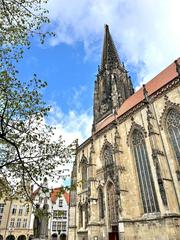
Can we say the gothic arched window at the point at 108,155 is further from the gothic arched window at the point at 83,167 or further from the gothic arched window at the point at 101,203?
the gothic arched window at the point at 83,167

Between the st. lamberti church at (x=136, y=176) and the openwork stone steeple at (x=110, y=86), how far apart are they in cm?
419

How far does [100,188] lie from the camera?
19.6 m

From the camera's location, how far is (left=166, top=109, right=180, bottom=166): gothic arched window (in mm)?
13956

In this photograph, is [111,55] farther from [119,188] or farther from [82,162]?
[119,188]

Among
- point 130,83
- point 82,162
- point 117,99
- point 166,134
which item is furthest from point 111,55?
point 166,134

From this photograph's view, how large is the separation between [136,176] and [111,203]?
12.7ft

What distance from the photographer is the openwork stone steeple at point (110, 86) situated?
2738cm

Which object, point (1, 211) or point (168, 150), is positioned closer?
point (168, 150)

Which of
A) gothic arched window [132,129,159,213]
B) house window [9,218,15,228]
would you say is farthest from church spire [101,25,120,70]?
house window [9,218,15,228]

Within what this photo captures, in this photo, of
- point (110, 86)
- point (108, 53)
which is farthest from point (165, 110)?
point (108, 53)

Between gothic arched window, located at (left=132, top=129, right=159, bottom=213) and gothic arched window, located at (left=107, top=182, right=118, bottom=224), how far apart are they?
3336 mm

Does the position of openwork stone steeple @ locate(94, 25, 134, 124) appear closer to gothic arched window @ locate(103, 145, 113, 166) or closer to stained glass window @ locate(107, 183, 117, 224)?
gothic arched window @ locate(103, 145, 113, 166)

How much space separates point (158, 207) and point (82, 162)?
1206cm

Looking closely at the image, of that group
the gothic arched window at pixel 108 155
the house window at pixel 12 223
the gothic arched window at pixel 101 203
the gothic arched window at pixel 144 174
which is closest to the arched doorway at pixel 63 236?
the house window at pixel 12 223
